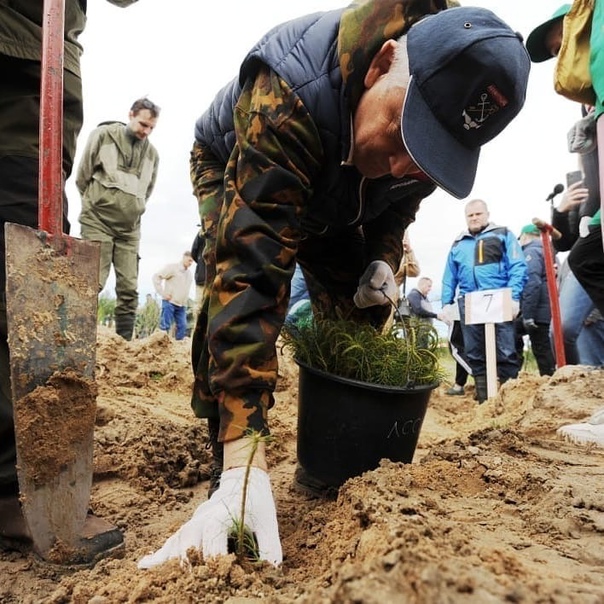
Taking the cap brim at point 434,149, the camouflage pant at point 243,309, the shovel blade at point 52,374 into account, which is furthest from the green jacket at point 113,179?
the cap brim at point 434,149

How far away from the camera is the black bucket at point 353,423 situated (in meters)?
1.68

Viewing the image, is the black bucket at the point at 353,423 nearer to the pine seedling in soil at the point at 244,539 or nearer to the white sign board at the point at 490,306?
the pine seedling in soil at the point at 244,539

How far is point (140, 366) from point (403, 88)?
10.9 feet

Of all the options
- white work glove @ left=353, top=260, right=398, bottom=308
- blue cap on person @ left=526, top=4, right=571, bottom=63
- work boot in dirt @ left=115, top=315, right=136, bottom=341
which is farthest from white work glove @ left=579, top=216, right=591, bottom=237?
work boot in dirt @ left=115, top=315, right=136, bottom=341

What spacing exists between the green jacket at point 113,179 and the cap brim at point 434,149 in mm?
4005

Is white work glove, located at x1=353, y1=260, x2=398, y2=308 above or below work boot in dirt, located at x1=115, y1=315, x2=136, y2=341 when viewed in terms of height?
above

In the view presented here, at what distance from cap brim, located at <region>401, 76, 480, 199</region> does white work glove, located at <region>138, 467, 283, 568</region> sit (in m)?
0.89

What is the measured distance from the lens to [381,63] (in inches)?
54.0

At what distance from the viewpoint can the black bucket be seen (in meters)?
1.68

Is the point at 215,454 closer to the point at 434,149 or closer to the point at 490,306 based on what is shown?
the point at 434,149

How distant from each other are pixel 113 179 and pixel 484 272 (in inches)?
142

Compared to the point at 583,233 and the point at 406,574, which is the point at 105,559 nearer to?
the point at 406,574

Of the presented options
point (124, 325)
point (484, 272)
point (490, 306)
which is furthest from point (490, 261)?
point (124, 325)

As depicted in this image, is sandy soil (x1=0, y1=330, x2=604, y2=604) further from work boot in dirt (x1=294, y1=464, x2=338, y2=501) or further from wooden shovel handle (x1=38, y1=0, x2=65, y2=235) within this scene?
wooden shovel handle (x1=38, y1=0, x2=65, y2=235)
